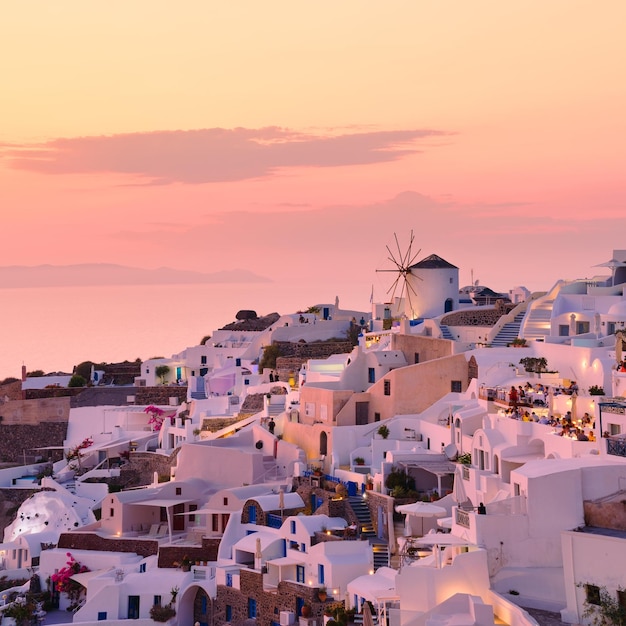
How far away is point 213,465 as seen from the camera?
32.8 meters

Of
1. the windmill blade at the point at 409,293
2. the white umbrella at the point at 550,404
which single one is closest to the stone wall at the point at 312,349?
the windmill blade at the point at 409,293

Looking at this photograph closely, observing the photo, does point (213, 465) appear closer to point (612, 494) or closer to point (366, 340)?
point (366, 340)

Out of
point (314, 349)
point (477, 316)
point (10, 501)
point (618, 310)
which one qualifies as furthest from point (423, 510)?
A: point (314, 349)

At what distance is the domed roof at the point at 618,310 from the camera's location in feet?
103

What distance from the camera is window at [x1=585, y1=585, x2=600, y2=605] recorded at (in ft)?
62.2

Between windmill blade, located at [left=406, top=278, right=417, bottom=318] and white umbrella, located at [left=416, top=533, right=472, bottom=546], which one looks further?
windmill blade, located at [left=406, top=278, right=417, bottom=318]

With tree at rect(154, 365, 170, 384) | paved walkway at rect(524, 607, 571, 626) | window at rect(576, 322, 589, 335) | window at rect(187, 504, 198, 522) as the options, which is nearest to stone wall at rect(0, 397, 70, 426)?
tree at rect(154, 365, 170, 384)

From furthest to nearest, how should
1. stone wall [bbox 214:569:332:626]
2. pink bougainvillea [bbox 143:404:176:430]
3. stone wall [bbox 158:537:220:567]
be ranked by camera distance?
1. pink bougainvillea [bbox 143:404:176:430]
2. stone wall [bbox 158:537:220:567]
3. stone wall [bbox 214:569:332:626]

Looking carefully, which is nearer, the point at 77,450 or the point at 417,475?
the point at 417,475

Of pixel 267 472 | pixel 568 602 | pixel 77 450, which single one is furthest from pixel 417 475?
pixel 77 450

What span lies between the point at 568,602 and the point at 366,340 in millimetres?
21065

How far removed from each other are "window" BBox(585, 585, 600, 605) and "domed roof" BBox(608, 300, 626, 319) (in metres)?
13.3

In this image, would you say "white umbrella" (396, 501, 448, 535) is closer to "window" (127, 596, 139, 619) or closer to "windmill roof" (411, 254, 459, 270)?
"window" (127, 596, 139, 619)

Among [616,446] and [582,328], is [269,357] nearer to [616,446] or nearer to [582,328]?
[582,328]
